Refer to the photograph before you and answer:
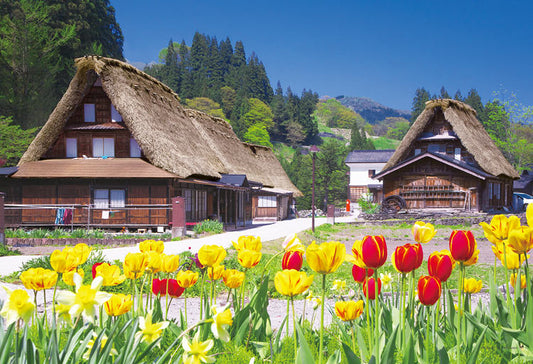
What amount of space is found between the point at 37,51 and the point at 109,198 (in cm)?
1799

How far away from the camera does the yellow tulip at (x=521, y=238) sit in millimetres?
2037

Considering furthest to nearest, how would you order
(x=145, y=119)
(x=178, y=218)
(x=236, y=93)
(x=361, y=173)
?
(x=236, y=93) < (x=361, y=173) < (x=145, y=119) < (x=178, y=218)

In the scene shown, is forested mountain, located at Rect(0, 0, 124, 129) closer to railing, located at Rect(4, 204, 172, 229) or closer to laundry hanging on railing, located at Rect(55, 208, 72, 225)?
railing, located at Rect(4, 204, 172, 229)

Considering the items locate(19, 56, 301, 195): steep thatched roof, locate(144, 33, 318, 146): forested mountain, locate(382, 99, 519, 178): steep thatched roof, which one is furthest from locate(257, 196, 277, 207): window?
locate(144, 33, 318, 146): forested mountain

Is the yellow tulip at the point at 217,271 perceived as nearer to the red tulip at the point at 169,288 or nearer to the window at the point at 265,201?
the red tulip at the point at 169,288

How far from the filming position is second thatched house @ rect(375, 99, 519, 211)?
98.8 feet

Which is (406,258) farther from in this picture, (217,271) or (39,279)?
(39,279)

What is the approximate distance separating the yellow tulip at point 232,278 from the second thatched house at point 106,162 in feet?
57.1

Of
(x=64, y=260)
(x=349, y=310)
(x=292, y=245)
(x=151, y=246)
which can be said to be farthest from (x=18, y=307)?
(x=349, y=310)

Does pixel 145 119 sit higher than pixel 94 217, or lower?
higher

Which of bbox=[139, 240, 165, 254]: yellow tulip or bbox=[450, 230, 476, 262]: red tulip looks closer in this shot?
bbox=[450, 230, 476, 262]: red tulip

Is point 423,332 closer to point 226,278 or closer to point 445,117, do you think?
point 226,278

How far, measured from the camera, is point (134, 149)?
2211 centimetres

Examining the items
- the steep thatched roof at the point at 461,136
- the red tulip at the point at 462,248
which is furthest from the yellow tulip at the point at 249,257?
the steep thatched roof at the point at 461,136
